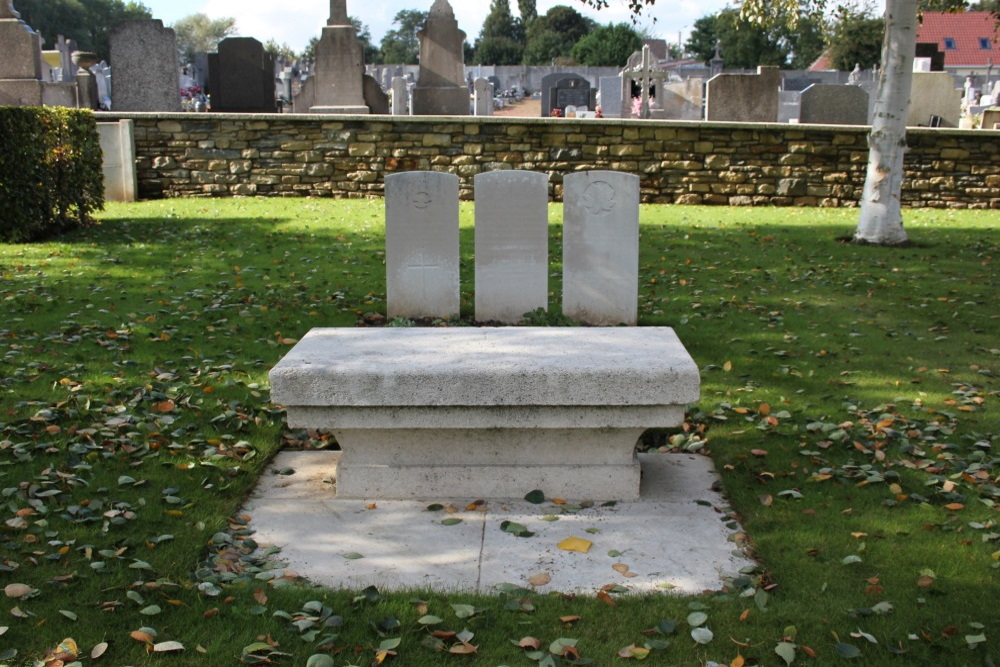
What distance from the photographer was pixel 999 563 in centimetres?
352

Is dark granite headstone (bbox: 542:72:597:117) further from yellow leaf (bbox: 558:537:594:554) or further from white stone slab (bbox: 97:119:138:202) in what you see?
yellow leaf (bbox: 558:537:594:554)

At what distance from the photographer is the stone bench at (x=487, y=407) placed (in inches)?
153

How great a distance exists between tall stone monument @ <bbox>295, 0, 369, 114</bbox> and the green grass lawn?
7.34m

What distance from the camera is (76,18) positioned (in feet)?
235

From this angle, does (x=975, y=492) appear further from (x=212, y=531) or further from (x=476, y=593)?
(x=212, y=531)

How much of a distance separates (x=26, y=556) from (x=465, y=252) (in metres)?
7.00

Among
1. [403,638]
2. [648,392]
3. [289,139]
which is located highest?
[289,139]

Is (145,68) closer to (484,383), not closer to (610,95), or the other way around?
(610,95)

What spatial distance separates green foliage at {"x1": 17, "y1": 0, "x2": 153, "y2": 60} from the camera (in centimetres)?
6688

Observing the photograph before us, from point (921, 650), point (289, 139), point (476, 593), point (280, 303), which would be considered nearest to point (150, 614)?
point (476, 593)

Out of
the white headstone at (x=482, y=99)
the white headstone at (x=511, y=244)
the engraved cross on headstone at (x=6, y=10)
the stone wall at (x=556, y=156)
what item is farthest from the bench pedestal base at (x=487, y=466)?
the white headstone at (x=482, y=99)

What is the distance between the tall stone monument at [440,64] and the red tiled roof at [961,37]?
5518 centimetres

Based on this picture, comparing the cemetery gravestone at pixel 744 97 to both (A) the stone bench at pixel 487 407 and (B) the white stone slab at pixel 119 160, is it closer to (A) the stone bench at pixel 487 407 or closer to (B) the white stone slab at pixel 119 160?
(B) the white stone slab at pixel 119 160

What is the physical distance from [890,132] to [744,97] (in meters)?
5.89
